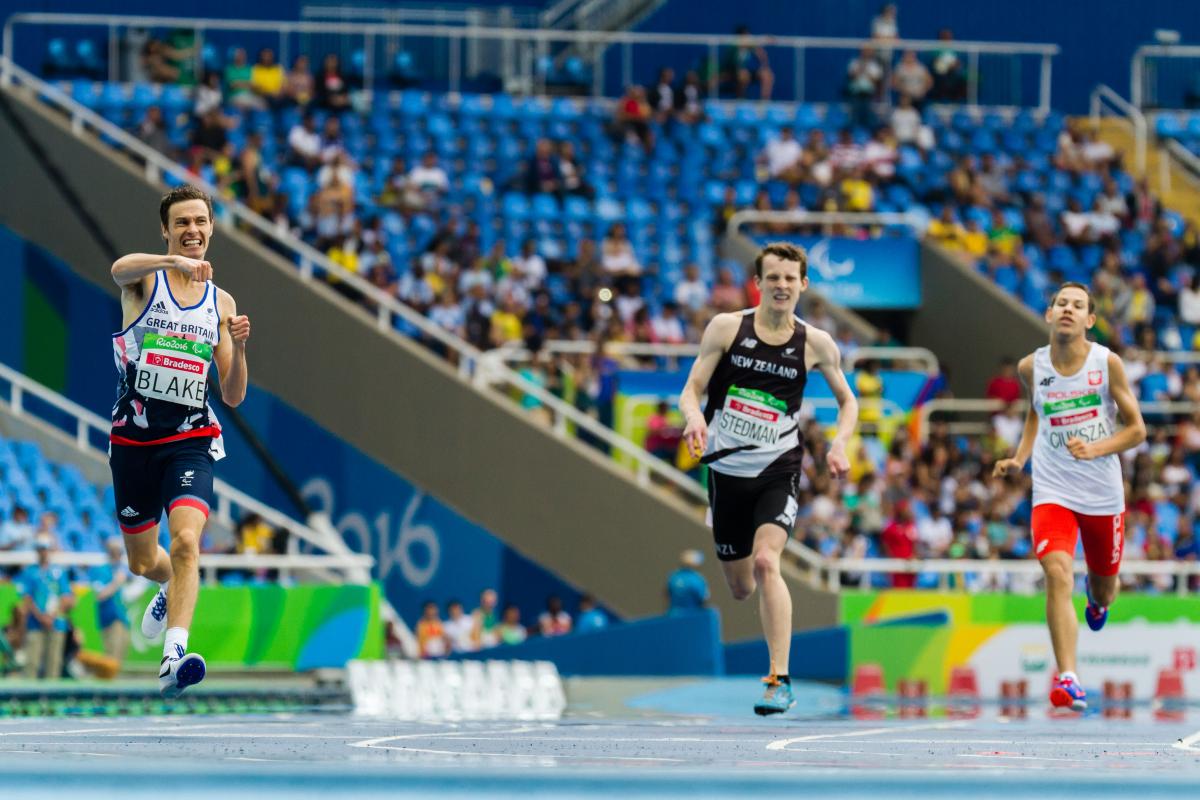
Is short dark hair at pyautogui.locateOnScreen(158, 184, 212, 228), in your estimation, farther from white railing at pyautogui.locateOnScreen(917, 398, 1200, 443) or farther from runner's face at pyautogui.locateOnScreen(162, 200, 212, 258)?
white railing at pyautogui.locateOnScreen(917, 398, 1200, 443)

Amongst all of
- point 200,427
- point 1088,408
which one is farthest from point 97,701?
point 1088,408

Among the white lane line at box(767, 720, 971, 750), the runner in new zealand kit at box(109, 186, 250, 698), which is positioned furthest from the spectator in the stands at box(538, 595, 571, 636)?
the runner in new zealand kit at box(109, 186, 250, 698)

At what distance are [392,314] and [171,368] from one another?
16.8 metres

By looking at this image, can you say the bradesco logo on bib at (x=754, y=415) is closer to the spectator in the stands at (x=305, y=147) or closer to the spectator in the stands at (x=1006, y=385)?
the spectator in the stands at (x=1006, y=385)

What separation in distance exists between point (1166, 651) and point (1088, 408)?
8.94 m

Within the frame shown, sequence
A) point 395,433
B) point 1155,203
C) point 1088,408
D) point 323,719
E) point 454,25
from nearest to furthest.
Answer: point 1088,408 < point 323,719 < point 395,433 < point 1155,203 < point 454,25

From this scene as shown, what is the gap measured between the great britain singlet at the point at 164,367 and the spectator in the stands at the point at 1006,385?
59.8ft

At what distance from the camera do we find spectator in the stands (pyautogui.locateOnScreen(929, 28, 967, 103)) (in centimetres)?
3453

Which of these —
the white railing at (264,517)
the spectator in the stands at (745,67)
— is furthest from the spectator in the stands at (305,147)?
the spectator in the stands at (745,67)

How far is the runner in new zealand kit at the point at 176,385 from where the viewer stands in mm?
11094

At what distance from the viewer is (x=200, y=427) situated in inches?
449

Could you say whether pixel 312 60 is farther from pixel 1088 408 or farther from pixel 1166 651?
pixel 1088 408

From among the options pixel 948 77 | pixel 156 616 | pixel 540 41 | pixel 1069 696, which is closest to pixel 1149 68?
pixel 948 77

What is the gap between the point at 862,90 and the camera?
3369 centimetres
